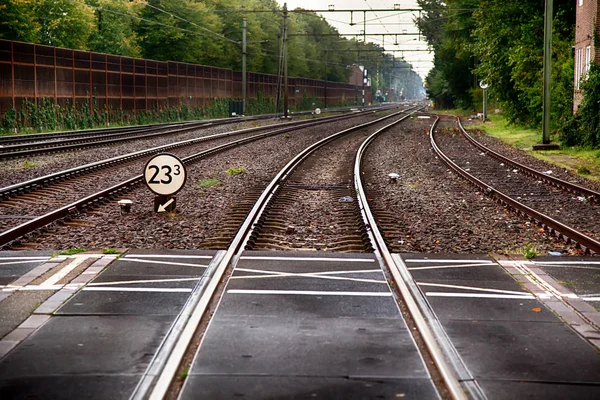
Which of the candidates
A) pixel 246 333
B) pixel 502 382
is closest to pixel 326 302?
pixel 246 333

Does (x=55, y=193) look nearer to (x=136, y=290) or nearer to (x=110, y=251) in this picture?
(x=110, y=251)

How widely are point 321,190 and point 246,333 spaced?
9923 mm

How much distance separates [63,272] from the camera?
8.02m

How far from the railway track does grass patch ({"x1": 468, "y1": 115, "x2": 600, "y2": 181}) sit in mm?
5897

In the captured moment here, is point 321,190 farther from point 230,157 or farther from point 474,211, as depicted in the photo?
point 230,157

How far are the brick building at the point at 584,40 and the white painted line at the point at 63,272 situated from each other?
23.3 metres

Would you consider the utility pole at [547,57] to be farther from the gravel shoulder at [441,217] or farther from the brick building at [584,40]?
the gravel shoulder at [441,217]

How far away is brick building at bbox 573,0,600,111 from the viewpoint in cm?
2875

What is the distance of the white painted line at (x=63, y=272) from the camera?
7570mm

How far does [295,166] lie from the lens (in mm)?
20844

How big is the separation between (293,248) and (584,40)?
82.4 ft

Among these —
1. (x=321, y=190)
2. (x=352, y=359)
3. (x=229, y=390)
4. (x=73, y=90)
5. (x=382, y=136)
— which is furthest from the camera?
(x=73, y=90)

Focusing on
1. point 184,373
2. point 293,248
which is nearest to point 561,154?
point 293,248

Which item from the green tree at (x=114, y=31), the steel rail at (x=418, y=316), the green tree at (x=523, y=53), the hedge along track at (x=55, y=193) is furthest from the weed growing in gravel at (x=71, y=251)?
the green tree at (x=114, y=31)
